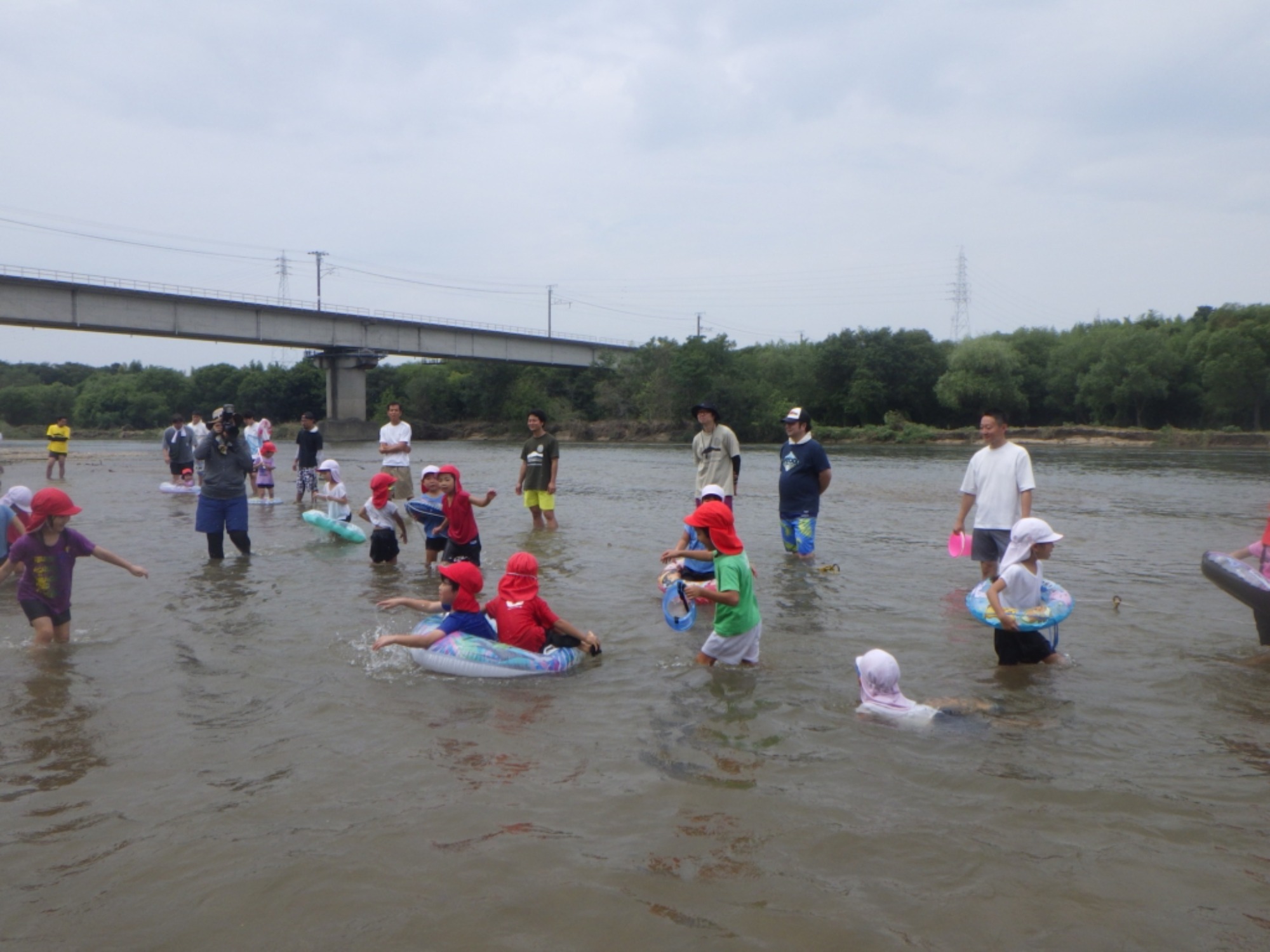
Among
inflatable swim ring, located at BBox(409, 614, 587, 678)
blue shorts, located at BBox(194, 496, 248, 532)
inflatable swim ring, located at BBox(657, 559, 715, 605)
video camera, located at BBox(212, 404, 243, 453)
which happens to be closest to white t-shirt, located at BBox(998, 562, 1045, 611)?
inflatable swim ring, located at BBox(657, 559, 715, 605)

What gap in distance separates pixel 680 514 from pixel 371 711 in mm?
12677

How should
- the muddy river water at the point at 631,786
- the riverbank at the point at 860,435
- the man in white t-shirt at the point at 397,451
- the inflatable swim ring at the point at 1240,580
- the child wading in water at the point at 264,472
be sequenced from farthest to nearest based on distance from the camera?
1. the riverbank at the point at 860,435
2. the child wading in water at the point at 264,472
3. the man in white t-shirt at the point at 397,451
4. the inflatable swim ring at the point at 1240,580
5. the muddy river water at the point at 631,786

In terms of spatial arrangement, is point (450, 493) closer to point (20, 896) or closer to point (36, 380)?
point (20, 896)

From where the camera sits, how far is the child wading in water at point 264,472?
62.5 ft

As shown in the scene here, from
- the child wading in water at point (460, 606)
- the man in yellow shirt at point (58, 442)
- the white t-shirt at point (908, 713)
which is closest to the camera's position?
the white t-shirt at point (908, 713)

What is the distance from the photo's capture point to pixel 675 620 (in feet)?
24.3

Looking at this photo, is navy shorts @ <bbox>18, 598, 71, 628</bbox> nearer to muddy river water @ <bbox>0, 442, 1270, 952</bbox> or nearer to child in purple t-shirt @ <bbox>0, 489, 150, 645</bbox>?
child in purple t-shirt @ <bbox>0, 489, 150, 645</bbox>

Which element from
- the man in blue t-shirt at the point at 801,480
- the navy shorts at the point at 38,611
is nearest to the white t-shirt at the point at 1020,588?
the man in blue t-shirt at the point at 801,480

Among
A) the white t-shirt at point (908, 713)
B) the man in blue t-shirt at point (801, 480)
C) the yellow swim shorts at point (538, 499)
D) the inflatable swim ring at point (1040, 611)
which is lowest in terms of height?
the white t-shirt at point (908, 713)

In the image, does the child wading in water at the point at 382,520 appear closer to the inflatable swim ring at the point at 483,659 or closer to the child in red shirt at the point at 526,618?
the child in red shirt at the point at 526,618

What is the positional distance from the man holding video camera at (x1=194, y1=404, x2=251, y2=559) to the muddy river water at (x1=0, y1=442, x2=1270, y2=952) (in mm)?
1822

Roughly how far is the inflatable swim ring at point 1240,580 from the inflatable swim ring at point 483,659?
4.96 m

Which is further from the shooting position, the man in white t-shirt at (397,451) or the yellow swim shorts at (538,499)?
the man in white t-shirt at (397,451)

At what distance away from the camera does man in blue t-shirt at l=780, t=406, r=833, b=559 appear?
10.9 m
